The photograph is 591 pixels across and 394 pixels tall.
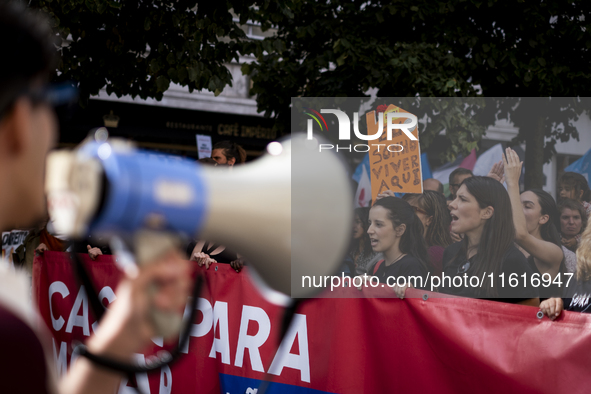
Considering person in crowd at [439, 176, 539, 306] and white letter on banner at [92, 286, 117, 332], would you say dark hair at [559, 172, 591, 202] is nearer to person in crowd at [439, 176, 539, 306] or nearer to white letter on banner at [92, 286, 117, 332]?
person in crowd at [439, 176, 539, 306]

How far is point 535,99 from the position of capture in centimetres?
721

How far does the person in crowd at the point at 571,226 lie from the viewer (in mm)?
4461

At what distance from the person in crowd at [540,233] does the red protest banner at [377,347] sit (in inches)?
74.6

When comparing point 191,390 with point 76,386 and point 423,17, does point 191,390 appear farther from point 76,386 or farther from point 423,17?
point 423,17

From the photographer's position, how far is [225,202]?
889 millimetres

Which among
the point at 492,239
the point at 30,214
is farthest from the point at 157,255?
the point at 492,239

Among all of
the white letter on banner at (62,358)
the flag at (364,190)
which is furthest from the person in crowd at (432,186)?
the white letter on banner at (62,358)

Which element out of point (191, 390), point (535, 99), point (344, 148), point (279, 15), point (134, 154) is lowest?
point (191, 390)

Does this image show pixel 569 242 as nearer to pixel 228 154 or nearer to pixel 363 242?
pixel 363 242

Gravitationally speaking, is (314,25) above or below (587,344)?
above

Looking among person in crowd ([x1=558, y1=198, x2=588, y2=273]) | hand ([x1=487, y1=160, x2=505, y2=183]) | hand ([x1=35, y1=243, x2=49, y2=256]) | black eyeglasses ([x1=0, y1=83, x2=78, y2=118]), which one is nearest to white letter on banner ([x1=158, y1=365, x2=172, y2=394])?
hand ([x1=35, y1=243, x2=49, y2=256])

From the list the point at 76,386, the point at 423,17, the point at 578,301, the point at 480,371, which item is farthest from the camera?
the point at 423,17

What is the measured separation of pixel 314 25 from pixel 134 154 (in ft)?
21.7

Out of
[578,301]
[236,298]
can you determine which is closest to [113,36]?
[236,298]
